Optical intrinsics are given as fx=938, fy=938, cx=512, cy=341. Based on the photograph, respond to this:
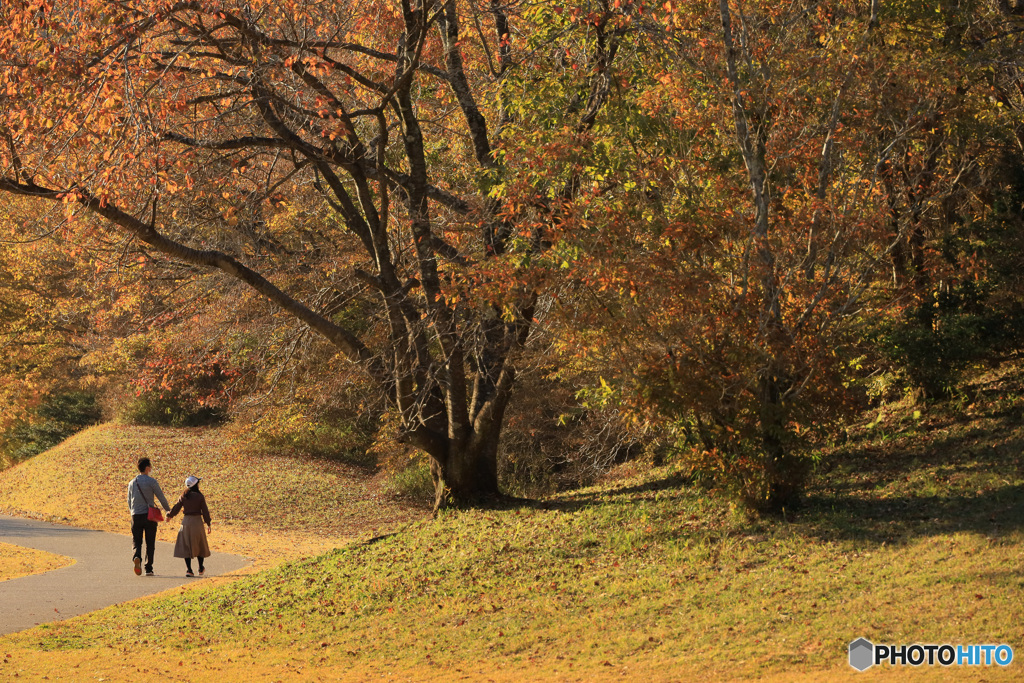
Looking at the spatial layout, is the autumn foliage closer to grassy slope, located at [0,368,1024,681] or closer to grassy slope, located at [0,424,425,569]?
grassy slope, located at [0,368,1024,681]

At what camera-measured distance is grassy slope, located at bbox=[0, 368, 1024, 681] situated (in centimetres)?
814

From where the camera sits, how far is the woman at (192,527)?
48.2ft

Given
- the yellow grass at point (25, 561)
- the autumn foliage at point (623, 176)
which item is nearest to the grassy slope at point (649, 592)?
the autumn foliage at point (623, 176)

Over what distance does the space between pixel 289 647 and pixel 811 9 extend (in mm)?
10234

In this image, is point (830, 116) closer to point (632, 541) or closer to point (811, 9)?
point (811, 9)

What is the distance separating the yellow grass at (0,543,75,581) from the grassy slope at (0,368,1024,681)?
11.6ft

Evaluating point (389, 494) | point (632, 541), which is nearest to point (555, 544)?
point (632, 541)

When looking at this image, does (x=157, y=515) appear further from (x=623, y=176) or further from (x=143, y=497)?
(x=623, y=176)

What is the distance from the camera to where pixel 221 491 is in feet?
82.0

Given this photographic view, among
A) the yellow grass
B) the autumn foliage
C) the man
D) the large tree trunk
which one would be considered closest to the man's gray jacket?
the man

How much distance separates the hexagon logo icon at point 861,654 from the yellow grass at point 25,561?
12.7m

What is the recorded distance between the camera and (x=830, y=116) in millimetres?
11367

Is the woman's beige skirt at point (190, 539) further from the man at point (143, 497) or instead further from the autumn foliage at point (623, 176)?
the autumn foliage at point (623, 176)

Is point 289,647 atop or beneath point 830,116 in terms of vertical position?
beneath
